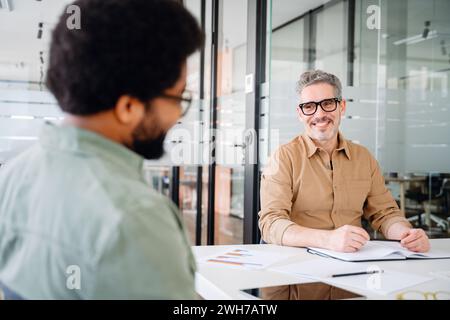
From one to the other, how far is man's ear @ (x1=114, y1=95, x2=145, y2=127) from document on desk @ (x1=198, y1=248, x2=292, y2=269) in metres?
0.80

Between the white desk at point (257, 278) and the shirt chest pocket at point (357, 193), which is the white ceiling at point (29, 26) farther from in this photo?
the white desk at point (257, 278)

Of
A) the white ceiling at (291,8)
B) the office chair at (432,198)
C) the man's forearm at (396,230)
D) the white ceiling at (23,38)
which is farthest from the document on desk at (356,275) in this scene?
the office chair at (432,198)

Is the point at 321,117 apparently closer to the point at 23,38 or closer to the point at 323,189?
the point at 323,189

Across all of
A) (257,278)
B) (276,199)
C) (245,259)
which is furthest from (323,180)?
(257,278)

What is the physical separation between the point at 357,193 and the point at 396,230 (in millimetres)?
254

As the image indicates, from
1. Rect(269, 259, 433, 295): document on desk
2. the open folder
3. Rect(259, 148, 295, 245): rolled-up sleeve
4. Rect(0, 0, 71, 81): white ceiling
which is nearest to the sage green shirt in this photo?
Rect(269, 259, 433, 295): document on desk

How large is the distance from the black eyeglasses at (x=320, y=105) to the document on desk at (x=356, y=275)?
3.09ft

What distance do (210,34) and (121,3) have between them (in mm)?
3461

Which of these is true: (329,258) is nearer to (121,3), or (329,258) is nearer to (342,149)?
(342,149)

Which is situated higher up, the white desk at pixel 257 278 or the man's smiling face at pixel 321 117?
the man's smiling face at pixel 321 117

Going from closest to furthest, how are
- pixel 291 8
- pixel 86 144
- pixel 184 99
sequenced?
pixel 86 144 → pixel 184 99 → pixel 291 8

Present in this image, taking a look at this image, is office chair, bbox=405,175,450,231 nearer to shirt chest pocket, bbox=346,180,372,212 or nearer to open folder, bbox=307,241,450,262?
shirt chest pocket, bbox=346,180,372,212

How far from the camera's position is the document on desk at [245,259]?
4.98 feet

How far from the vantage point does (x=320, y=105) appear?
7.62ft
